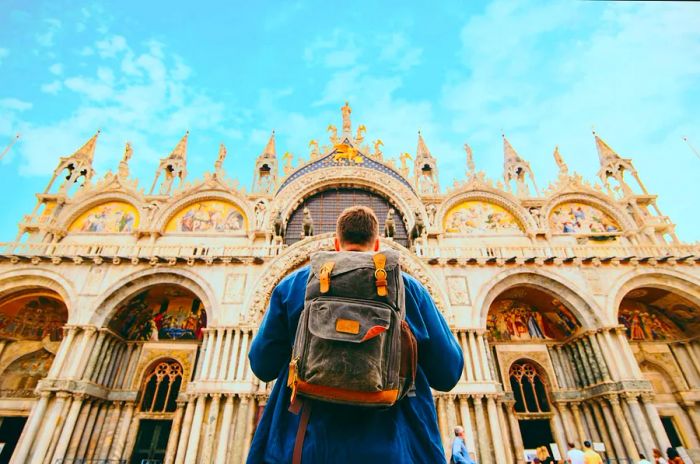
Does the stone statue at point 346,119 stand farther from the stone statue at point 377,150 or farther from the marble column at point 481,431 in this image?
the marble column at point 481,431

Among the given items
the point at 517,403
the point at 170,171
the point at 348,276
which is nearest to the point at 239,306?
the point at 170,171

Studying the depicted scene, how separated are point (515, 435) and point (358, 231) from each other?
13.7 meters

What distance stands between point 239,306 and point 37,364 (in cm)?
846

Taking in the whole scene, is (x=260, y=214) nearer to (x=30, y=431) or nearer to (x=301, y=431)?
(x=30, y=431)

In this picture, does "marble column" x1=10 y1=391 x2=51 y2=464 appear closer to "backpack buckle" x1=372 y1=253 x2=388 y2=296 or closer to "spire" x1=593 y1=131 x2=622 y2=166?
"backpack buckle" x1=372 y1=253 x2=388 y2=296

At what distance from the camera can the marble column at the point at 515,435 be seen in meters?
12.2

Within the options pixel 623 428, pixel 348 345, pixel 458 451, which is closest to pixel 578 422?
pixel 623 428

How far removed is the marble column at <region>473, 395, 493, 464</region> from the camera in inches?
405

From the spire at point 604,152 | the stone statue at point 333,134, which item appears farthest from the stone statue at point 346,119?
the spire at point 604,152

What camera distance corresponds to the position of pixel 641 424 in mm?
10797

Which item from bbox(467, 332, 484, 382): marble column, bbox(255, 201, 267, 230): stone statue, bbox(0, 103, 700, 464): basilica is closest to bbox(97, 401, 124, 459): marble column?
bbox(0, 103, 700, 464): basilica

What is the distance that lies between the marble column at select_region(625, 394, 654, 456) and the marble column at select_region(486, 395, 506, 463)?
4136mm

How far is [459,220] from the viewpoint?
54.3 ft

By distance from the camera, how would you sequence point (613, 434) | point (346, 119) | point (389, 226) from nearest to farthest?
point (613, 434) → point (389, 226) → point (346, 119)
